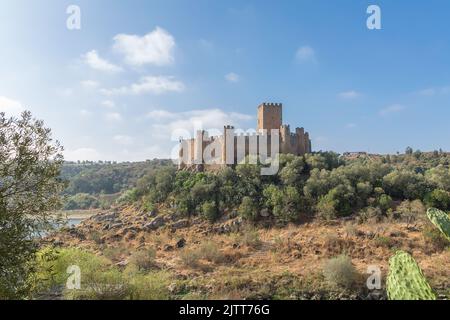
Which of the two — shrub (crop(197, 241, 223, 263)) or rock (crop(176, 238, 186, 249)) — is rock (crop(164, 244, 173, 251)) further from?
shrub (crop(197, 241, 223, 263))

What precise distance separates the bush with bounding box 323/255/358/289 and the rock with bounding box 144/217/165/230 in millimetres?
17015

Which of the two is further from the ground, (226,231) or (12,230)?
(12,230)

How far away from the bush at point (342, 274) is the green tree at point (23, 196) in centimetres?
1543

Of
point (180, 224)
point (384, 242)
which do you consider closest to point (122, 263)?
point (180, 224)

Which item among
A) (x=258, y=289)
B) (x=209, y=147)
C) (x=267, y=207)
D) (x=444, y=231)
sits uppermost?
(x=209, y=147)

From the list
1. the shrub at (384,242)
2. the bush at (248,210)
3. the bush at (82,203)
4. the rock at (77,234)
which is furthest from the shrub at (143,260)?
the bush at (82,203)

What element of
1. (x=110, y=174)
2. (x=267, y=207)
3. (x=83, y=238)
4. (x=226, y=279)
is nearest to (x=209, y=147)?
(x=267, y=207)

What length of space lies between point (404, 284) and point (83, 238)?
32397 millimetres

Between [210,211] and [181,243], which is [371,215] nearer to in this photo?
[210,211]

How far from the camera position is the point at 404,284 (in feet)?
12.5

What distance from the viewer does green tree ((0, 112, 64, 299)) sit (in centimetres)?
677
